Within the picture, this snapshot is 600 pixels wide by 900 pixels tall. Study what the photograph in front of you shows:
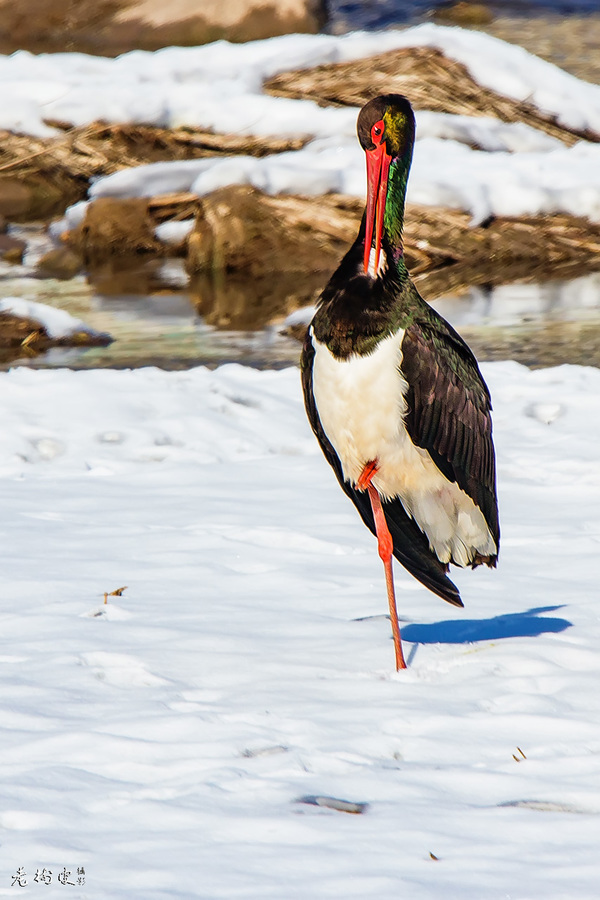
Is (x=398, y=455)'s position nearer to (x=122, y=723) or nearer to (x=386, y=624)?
(x=386, y=624)

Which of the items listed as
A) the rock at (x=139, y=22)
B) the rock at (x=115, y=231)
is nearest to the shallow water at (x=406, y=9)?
the rock at (x=139, y=22)

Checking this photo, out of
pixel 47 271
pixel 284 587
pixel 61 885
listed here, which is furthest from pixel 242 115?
pixel 61 885

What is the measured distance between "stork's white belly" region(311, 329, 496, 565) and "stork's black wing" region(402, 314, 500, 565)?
0.03 m

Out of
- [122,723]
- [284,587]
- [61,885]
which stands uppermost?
[61,885]

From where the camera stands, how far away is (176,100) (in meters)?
17.5

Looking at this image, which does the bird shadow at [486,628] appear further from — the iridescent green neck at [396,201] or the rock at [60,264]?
the rock at [60,264]

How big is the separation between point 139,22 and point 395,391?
22096 mm

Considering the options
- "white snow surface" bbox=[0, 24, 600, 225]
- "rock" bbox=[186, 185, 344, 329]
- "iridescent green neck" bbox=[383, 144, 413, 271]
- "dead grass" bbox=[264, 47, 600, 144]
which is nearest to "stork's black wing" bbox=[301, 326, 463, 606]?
"iridescent green neck" bbox=[383, 144, 413, 271]

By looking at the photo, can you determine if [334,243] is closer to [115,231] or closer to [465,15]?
→ [115,231]

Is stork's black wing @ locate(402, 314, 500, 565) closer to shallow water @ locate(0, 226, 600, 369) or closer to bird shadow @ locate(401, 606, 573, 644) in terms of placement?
bird shadow @ locate(401, 606, 573, 644)

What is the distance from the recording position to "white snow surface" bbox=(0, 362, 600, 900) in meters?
2.97

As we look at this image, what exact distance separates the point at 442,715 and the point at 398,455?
916 mm

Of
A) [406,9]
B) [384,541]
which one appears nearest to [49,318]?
[384,541]

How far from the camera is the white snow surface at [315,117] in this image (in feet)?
47.5
